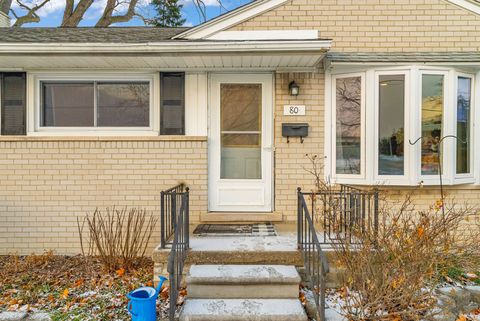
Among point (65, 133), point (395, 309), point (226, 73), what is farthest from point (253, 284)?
point (65, 133)

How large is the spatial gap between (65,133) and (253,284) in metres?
3.90

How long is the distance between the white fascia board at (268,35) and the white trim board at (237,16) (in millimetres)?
97

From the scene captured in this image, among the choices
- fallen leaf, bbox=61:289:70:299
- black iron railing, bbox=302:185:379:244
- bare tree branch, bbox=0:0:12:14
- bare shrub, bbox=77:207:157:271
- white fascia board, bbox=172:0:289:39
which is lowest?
fallen leaf, bbox=61:289:70:299

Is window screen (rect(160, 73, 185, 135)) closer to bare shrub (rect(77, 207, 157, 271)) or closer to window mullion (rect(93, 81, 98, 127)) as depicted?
window mullion (rect(93, 81, 98, 127))

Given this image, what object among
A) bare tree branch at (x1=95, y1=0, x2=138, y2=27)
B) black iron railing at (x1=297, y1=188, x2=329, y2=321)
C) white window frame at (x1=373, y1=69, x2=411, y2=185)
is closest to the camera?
black iron railing at (x1=297, y1=188, x2=329, y2=321)

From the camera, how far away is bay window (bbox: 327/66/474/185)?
16.8 feet

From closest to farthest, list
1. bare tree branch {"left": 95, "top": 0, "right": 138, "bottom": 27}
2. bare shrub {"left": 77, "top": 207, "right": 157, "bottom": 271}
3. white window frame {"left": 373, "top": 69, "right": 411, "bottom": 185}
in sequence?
bare shrub {"left": 77, "top": 207, "right": 157, "bottom": 271}, white window frame {"left": 373, "top": 69, "right": 411, "bottom": 185}, bare tree branch {"left": 95, "top": 0, "right": 138, "bottom": 27}

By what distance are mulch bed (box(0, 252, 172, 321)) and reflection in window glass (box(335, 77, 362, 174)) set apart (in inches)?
132

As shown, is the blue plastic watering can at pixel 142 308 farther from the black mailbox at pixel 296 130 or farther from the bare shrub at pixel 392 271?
the black mailbox at pixel 296 130

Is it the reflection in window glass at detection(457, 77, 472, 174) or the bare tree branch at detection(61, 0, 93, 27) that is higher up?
the bare tree branch at detection(61, 0, 93, 27)

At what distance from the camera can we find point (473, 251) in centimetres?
404

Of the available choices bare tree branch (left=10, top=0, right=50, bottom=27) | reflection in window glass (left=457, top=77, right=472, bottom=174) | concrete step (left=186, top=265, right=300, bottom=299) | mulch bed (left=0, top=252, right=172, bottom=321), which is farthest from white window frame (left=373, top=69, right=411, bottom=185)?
bare tree branch (left=10, top=0, right=50, bottom=27)

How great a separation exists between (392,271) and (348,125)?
266cm

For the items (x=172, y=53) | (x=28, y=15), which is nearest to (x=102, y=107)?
(x=172, y=53)
